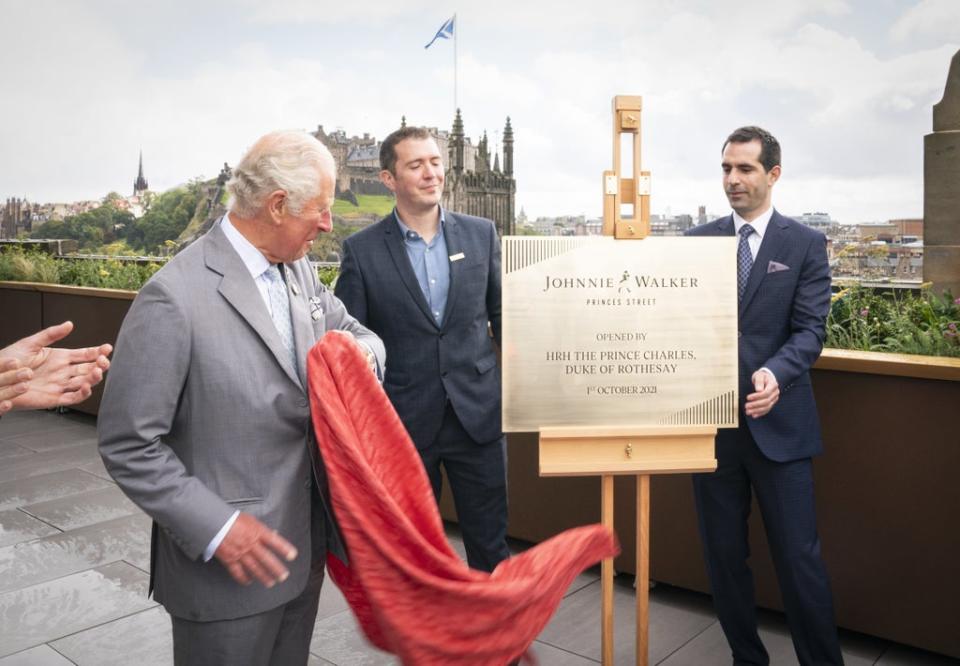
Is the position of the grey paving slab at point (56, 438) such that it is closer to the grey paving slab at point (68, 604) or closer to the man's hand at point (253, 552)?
the grey paving slab at point (68, 604)

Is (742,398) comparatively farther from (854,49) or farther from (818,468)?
(854,49)

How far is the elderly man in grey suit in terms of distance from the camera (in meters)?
1.53

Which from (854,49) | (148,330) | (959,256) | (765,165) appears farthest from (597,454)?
(854,49)

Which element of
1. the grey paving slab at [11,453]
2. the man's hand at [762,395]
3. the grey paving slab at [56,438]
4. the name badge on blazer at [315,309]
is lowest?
the grey paving slab at [11,453]

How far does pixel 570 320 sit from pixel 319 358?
0.82 meters

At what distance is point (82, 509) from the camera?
15.7ft

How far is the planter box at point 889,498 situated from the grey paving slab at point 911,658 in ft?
0.21

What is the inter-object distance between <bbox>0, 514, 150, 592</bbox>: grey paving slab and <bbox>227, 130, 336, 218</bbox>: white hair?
2.82 m

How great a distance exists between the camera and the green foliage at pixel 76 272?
27.1 ft

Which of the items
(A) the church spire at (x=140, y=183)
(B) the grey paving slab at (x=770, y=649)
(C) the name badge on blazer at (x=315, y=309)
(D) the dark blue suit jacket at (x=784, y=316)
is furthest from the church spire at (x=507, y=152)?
(C) the name badge on blazer at (x=315, y=309)

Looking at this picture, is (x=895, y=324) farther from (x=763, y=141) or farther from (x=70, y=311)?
(x=70, y=311)

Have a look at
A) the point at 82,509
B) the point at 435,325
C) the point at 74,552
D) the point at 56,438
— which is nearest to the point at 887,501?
the point at 435,325

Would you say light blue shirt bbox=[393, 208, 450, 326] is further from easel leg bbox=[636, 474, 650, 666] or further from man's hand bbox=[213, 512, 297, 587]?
man's hand bbox=[213, 512, 297, 587]

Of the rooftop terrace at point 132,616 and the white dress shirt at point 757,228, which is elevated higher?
the white dress shirt at point 757,228
